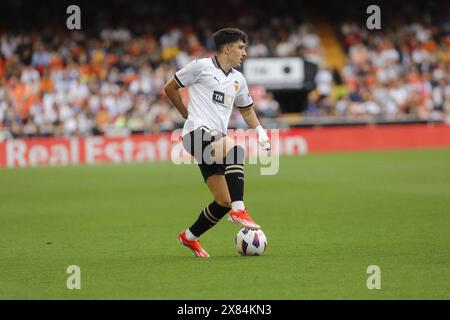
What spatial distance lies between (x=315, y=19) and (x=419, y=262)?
101 feet

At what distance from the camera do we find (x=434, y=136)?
31828 mm

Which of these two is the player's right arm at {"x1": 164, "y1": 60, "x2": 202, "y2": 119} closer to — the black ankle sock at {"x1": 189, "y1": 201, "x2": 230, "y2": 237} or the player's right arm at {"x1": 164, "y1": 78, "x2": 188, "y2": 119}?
the player's right arm at {"x1": 164, "y1": 78, "x2": 188, "y2": 119}

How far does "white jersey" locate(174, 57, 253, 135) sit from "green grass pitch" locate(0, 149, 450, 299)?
4.83 feet

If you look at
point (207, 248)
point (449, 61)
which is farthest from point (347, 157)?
point (207, 248)

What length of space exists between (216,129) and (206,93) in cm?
41

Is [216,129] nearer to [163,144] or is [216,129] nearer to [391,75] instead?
[163,144]

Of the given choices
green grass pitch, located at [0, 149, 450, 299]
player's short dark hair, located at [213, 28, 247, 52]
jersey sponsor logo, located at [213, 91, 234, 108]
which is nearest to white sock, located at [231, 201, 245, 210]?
green grass pitch, located at [0, 149, 450, 299]

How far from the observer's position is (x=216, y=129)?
1002cm

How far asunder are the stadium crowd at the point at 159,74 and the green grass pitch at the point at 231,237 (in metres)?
8.15

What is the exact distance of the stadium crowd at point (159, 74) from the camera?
31.5 m

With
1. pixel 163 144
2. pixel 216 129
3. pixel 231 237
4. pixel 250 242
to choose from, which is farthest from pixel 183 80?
pixel 163 144

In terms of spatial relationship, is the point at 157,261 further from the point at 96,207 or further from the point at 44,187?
the point at 44,187

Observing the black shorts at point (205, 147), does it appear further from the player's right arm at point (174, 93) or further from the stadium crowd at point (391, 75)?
the stadium crowd at point (391, 75)

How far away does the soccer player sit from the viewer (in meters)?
9.88
